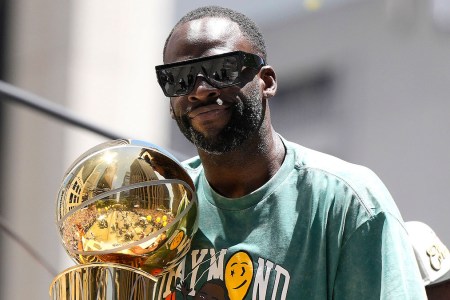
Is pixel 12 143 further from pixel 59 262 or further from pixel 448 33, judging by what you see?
pixel 448 33

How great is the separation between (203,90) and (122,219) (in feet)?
1.37

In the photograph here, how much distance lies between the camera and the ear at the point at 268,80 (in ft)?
12.8

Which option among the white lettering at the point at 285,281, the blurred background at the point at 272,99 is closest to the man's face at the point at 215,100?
the white lettering at the point at 285,281

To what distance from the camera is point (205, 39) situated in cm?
375

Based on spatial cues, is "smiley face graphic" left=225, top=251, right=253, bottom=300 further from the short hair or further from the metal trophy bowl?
the short hair

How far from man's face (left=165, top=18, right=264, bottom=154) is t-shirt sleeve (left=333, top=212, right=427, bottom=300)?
1.45 feet

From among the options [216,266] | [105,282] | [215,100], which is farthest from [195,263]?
[215,100]

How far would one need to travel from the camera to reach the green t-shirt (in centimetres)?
361

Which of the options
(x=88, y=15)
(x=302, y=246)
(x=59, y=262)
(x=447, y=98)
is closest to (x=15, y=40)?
(x=88, y=15)

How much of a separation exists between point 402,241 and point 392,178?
1211 cm

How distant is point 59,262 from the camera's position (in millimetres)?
8727

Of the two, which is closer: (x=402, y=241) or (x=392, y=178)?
(x=402, y=241)

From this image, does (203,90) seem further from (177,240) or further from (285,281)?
(285,281)

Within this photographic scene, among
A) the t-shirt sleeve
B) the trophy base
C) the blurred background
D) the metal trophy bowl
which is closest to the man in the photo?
the t-shirt sleeve
